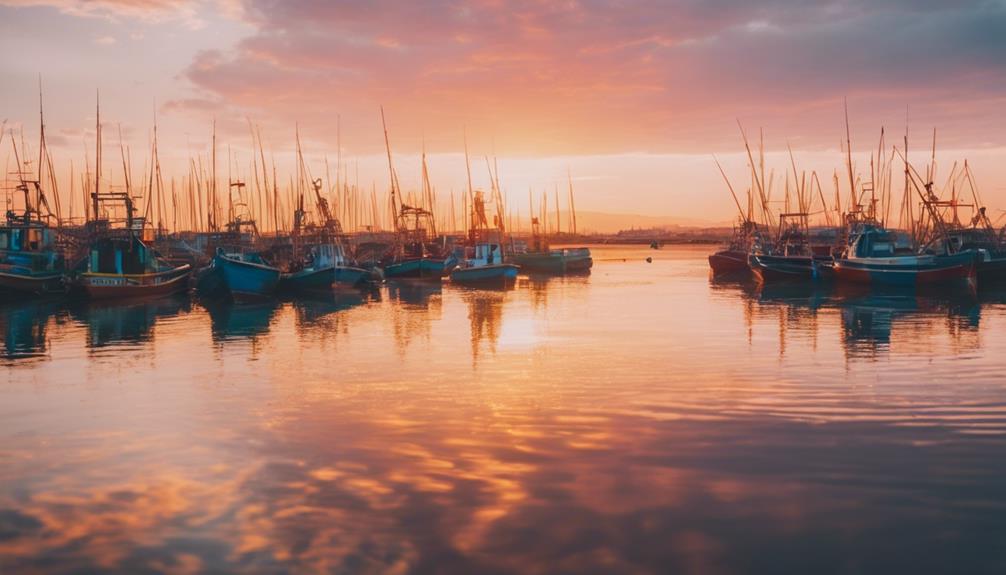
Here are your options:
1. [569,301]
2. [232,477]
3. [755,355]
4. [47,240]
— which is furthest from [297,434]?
[47,240]

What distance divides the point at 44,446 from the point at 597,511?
30.3ft

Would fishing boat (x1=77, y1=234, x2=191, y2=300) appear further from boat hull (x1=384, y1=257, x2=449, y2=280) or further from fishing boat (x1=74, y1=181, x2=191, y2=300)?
boat hull (x1=384, y1=257, x2=449, y2=280)

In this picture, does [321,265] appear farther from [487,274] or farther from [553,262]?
[553,262]

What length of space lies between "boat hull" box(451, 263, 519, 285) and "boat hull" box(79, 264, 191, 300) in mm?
21844

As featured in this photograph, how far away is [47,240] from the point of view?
6000 centimetres

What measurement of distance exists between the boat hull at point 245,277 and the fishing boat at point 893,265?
121 ft

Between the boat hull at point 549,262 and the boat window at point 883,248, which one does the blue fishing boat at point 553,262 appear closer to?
the boat hull at point 549,262

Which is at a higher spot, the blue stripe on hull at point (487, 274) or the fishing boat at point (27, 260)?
the fishing boat at point (27, 260)

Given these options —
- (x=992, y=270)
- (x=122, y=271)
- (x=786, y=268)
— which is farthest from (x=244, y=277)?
(x=992, y=270)

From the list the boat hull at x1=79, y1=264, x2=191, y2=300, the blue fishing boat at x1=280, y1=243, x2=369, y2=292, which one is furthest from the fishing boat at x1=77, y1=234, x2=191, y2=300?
the blue fishing boat at x1=280, y1=243, x2=369, y2=292

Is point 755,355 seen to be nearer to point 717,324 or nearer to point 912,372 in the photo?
point 912,372

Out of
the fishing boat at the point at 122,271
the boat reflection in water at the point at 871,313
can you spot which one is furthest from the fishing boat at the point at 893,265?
the fishing boat at the point at 122,271

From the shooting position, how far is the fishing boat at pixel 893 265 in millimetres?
50094

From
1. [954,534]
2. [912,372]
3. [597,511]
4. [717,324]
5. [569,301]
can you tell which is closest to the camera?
[954,534]
